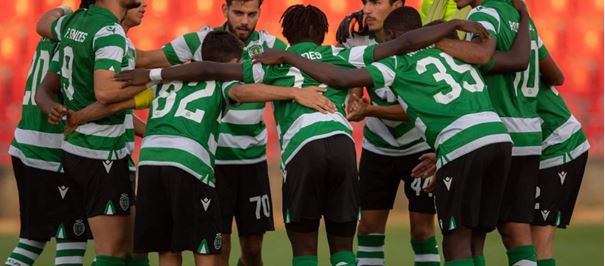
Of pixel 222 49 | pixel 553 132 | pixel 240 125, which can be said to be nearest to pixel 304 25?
pixel 222 49

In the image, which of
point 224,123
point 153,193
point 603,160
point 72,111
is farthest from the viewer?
point 603,160

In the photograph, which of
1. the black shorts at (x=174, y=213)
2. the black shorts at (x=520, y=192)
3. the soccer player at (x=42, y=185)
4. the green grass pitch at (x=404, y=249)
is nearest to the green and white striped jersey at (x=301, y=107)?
the black shorts at (x=174, y=213)

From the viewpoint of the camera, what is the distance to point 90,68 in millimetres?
7793

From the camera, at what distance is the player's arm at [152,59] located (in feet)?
28.5

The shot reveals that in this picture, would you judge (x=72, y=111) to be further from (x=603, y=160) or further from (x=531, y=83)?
(x=603, y=160)

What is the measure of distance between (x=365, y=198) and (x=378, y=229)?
8.5 inches

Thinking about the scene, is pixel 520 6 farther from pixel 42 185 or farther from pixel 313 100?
pixel 42 185

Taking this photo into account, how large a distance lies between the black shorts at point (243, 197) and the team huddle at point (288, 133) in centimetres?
1

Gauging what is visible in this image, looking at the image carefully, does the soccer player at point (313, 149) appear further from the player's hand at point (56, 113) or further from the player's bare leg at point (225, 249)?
the player's bare leg at point (225, 249)

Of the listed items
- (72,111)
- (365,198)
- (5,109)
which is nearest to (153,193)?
(72,111)

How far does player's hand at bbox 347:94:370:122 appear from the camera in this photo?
8211 millimetres

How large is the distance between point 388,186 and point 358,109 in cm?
80

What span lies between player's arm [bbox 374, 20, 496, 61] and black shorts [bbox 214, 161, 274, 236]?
1.45m

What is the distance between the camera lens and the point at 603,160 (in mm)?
16125
